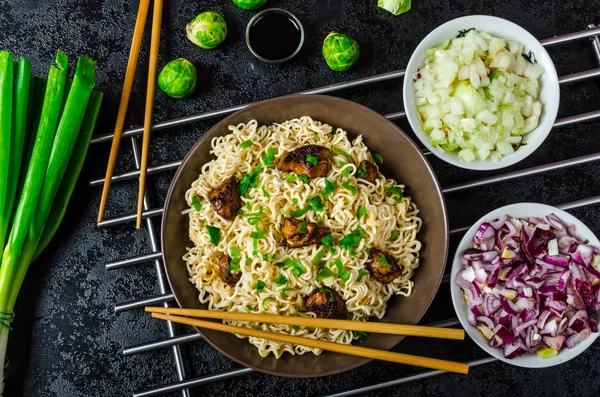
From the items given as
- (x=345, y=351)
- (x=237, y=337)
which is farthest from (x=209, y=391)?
(x=345, y=351)

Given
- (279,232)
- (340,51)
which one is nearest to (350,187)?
(279,232)

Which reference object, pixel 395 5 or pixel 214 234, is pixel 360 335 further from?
pixel 395 5

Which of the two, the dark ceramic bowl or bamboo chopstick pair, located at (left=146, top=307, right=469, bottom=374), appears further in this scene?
the dark ceramic bowl

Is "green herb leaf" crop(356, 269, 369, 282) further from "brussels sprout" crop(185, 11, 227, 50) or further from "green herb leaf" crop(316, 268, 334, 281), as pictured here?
"brussels sprout" crop(185, 11, 227, 50)

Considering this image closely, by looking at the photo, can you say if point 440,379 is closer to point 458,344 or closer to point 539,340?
point 458,344

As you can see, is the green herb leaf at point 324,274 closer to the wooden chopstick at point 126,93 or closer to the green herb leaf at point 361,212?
the green herb leaf at point 361,212

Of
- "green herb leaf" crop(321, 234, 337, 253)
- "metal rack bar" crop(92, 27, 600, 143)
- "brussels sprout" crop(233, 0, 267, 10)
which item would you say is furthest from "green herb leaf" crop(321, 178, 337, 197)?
"brussels sprout" crop(233, 0, 267, 10)
